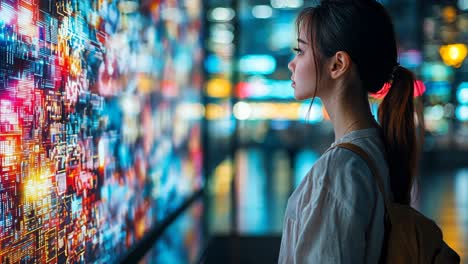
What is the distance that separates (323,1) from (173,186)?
452 centimetres

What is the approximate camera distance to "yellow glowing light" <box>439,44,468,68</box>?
49.4 ft

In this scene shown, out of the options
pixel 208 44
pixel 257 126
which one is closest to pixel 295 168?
pixel 208 44

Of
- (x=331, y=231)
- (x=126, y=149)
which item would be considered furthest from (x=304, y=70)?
(x=126, y=149)

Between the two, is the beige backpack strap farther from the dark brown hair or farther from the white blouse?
the dark brown hair

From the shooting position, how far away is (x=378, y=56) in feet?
4.02

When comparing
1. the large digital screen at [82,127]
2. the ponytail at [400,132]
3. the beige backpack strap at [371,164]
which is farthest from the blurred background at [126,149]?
the beige backpack strap at [371,164]

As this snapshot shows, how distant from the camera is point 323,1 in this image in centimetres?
126

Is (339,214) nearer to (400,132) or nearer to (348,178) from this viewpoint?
(348,178)

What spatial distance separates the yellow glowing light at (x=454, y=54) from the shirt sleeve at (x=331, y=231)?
15056 millimetres

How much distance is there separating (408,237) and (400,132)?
10.6 inches

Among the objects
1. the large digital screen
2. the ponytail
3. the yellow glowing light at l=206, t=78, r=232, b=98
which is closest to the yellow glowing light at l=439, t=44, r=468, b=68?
the yellow glowing light at l=206, t=78, r=232, b=98

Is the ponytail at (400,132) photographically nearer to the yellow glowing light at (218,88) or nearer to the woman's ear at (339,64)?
the woman's ear at (339,64)

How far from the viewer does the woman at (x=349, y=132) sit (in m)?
1.08

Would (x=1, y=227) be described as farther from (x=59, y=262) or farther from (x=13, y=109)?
(x=59, y=262)
